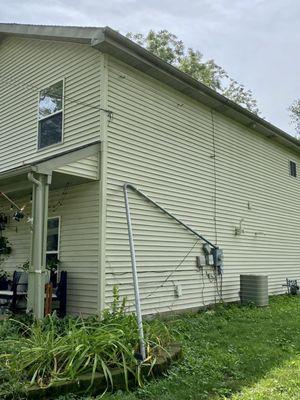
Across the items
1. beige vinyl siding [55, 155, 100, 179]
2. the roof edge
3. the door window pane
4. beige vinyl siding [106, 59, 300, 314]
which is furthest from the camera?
the door window pane

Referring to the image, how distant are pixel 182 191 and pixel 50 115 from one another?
3.21 m

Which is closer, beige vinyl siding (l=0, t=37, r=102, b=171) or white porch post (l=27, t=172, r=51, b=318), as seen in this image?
white porch post (l=27, t=172, r=51, b=318)

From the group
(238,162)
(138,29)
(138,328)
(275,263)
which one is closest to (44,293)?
(138,328)

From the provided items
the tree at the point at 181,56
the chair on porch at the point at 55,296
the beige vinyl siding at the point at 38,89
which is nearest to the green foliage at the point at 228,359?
the chair on porch at the point at 55,296

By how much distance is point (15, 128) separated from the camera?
31.8 ft

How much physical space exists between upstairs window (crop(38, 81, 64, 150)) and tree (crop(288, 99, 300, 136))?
28620mm

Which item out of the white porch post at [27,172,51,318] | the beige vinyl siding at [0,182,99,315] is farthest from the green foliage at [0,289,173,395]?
the beige vinyl siding at [0,182,99,315]

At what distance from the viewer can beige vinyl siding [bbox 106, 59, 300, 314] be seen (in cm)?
769

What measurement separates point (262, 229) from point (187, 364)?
7.45m

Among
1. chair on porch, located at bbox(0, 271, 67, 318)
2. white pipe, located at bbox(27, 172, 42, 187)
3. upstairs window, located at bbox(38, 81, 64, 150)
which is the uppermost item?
upstairs window, located at bbox(38, 81, 64, 150)

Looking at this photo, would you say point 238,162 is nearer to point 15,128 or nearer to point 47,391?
point 15,128

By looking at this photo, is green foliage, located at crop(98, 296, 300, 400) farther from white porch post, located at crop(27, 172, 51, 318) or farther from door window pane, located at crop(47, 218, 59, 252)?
door window pane, located at crop(47, 218, 59, 252)

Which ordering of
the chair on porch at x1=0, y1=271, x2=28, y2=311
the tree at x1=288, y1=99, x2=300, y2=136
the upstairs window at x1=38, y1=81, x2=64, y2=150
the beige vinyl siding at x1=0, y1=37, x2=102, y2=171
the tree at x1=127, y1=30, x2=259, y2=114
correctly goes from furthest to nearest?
the tree at x1=288, y1=99, x2=300, y2=136
the tree at x1=127, y1=30, x2=259, y2=114
the upstairs window at x1=38, y1=81, x2=64, y2=150
the beige vinyl siding at x1=0, y1=37, x2=102, y2=171
the chair on porch at x1=0, y1=271, x2=28, y2=311

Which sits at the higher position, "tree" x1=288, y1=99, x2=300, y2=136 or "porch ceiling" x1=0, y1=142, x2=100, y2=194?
"tree" x1=288, y1=99, x2=300, y2=136
